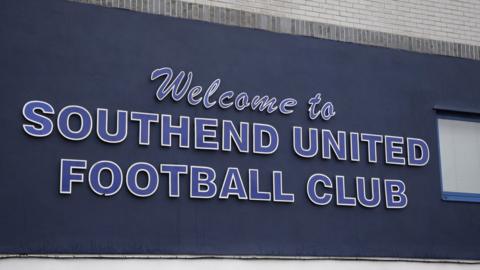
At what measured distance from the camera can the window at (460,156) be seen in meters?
13.7

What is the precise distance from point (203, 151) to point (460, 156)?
4498 mm

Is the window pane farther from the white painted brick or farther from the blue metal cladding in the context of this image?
the white painted brick

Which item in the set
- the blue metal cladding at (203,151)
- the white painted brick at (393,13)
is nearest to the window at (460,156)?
the blue metal cladding at (203,151)

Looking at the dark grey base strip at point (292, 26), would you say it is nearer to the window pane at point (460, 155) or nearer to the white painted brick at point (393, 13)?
the white painted brick at point (393, 13)

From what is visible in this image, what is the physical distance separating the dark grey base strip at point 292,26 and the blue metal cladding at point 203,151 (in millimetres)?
125

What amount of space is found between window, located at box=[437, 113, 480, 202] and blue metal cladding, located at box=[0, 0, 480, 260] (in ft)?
0.71

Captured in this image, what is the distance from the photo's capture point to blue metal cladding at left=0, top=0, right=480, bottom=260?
11.0 meters

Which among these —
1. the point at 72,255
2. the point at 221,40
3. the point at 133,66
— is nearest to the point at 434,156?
the point at 221,40

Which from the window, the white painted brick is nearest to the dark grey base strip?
the white painted brick

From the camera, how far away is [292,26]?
1304cm

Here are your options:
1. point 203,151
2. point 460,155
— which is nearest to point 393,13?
point 460,155

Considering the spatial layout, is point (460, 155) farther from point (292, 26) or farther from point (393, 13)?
A: point (292, 26)

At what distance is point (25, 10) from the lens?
11.3 m

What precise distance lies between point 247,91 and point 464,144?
154 inches
